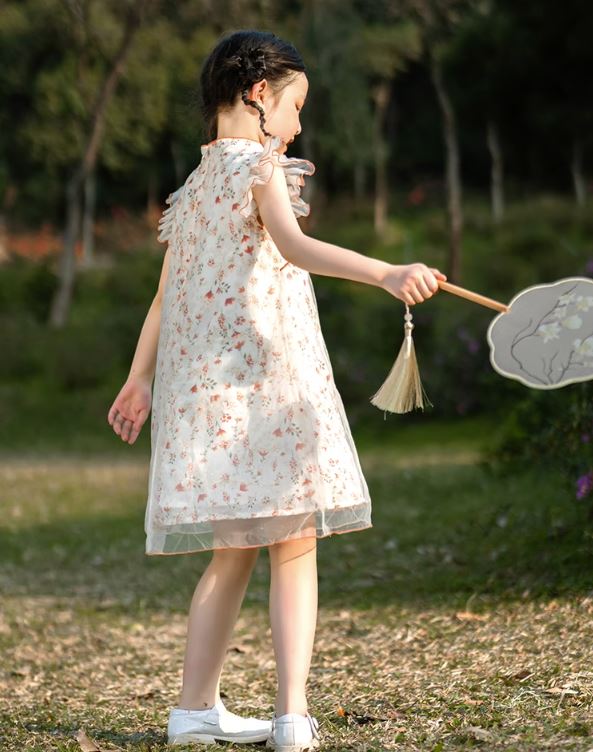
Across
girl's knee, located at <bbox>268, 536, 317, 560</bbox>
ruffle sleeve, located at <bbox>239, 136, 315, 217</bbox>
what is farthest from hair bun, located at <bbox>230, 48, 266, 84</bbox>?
girl's knee, located at <bbox>268, 536, 317, 560</bbox>

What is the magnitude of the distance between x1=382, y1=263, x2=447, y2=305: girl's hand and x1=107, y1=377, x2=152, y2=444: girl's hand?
2.53 feet

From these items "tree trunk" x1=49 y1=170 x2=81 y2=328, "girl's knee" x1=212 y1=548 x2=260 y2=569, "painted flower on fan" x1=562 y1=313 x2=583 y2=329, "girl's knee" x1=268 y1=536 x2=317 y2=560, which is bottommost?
"girl's knee" x1=212 y1=548 x2=260 y2=569

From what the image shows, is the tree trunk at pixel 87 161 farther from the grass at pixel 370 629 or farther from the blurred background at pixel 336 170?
the grass at pixel 370 629

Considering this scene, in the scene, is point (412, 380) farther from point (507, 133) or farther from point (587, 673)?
point (507, 133)

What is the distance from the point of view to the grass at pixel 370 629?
10.7ft

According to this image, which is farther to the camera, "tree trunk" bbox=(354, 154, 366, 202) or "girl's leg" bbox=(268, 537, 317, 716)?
"tree trunk" bbox=(354, 154, 366, 202)

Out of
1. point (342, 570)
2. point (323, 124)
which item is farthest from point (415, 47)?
point (342, 570)

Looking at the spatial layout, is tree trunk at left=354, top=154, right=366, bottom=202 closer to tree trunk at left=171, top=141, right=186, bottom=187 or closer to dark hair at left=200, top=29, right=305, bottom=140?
tree trunk at left=171, top=141, right=186, bottom=187

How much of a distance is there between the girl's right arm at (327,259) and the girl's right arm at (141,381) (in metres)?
0.42

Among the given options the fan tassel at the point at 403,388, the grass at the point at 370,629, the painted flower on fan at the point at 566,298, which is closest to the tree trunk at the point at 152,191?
the grass at the point at 370,629

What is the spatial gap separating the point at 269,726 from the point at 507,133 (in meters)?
25.5

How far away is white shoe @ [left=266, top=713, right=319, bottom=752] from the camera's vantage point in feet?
9.31

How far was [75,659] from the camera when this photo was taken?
457 centimetres

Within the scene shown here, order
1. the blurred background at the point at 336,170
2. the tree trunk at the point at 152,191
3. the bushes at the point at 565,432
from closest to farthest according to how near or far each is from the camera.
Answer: the bushes at the point at 565,432, the blurred background at the point at 336,170, the tree trunk at the point at 152,191
